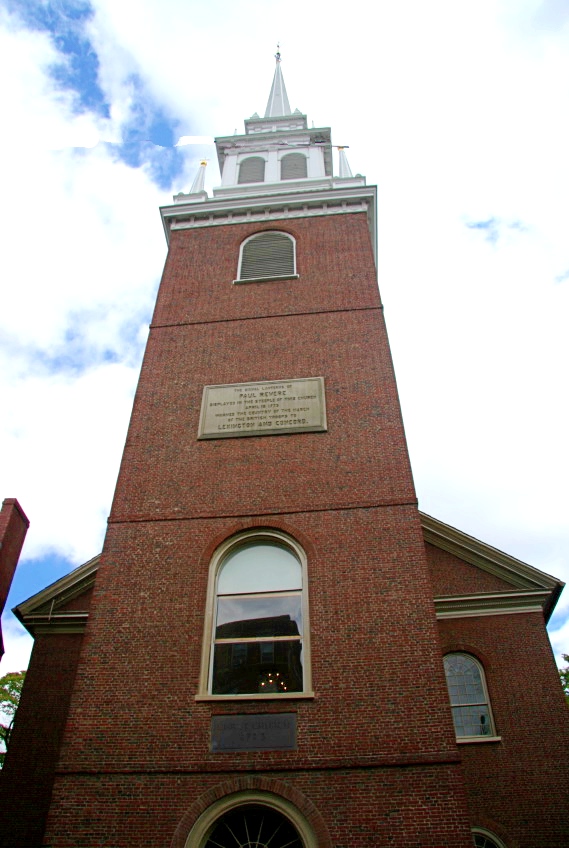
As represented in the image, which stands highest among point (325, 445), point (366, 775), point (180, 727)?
point (325, 445)

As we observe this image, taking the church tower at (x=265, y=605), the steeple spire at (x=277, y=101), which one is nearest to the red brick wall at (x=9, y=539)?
the church tower at (x=265, y=605)

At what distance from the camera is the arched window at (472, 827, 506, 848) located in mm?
13344

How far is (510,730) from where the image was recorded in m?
14.4

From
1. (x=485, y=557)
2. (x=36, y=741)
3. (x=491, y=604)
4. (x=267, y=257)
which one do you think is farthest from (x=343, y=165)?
(x=36, y=741)

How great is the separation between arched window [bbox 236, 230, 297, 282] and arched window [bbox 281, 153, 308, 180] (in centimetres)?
455

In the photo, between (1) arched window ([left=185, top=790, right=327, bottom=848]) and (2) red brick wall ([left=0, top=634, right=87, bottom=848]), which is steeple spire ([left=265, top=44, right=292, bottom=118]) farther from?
(1) arched window ([left=185, top=790, right=327, bottom=848])

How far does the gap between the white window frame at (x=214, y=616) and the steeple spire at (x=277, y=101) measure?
19.4 meters

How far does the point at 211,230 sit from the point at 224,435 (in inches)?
310

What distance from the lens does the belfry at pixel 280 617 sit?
898cm

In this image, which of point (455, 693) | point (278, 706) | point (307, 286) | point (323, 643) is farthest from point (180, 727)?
point (307, 286)

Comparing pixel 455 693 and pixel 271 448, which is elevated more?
pixel 271 448

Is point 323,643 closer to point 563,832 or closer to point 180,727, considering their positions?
point 180,727

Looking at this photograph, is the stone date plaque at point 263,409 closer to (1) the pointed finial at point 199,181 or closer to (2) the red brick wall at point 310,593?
(2) the red brick wall at point 310,593

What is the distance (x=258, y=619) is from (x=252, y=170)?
1616 centimetres
